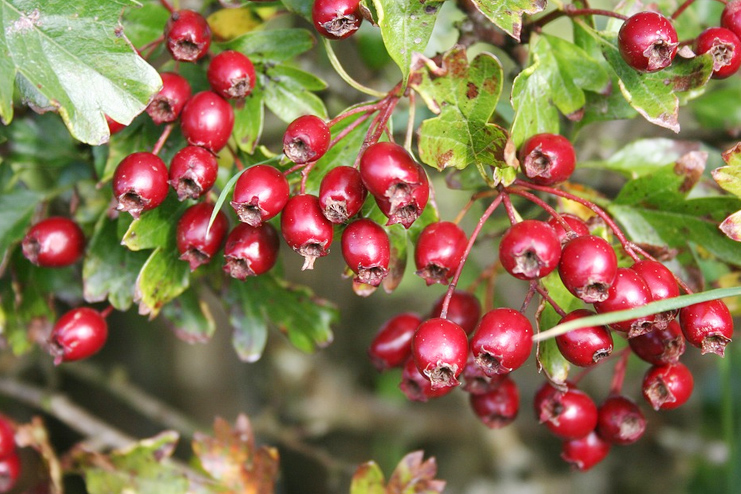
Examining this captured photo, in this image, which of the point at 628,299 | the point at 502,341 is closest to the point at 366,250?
the point at 502,341

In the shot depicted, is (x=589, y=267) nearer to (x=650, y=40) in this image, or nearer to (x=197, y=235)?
(x=650, y=40)

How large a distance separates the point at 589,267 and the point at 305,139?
0.32m

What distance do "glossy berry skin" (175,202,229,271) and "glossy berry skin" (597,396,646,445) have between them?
56cm

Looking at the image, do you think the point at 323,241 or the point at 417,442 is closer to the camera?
the point at 323,241

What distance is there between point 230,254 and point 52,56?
32 cm

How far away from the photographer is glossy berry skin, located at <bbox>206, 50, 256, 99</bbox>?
845mm

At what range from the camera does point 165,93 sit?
2.75 feet

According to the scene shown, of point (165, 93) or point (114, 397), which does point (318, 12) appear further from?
point (114, 397)

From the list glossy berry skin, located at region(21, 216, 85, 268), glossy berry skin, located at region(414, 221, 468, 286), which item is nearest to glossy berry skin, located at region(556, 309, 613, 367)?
glossy berry skin, located at region(414, 221, 468, 286)

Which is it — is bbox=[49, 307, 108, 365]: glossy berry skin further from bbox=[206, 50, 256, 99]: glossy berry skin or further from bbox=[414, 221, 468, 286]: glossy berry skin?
bbox=[414, 221, 468, 286]: glossy berry skin

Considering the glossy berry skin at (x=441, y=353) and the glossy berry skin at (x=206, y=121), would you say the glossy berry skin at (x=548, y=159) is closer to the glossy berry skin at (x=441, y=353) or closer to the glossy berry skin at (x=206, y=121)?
the glossy berry skin at (x=441, y=353)

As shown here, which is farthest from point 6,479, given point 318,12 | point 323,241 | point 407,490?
point 318,12

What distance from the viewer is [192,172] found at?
0.78m

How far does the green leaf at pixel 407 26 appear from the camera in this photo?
765 mm
